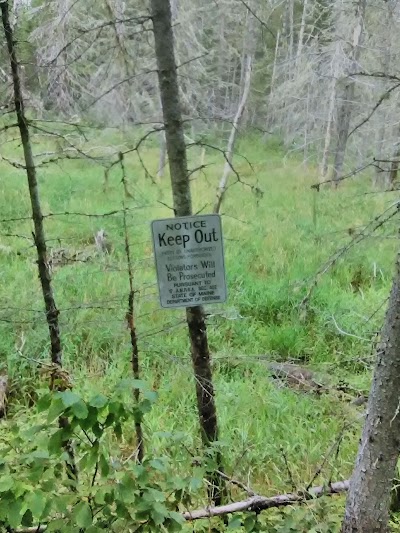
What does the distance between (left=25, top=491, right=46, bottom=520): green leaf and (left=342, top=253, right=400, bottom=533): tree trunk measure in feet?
4.34

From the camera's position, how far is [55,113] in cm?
408

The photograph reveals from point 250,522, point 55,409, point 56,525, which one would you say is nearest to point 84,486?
point 56,525

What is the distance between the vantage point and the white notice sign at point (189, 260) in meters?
2.40

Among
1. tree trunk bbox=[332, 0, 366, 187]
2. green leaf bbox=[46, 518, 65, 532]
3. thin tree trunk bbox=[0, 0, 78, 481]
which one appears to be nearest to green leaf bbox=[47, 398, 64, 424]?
green leaf bbox=[46, 518, 65, 532]

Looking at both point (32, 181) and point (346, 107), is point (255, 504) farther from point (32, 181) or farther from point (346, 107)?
point (346, 107)

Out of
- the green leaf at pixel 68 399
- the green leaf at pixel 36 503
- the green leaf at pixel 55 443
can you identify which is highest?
the green leaf at pixel 68 399

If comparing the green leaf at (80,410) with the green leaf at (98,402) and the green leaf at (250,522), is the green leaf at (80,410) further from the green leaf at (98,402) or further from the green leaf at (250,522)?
the green leaf at (250,522)

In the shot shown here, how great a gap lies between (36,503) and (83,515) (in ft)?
0.49

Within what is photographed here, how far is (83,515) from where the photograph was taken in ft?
4.97

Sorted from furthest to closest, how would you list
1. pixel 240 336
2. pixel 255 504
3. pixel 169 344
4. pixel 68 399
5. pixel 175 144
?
pixel 240 336 < pixel 169 344 < pixel 175 144 < pixel 255 504 < pixel 68 399

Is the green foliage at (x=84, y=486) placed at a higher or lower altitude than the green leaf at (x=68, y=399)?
lower

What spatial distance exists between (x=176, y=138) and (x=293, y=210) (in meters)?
7.60

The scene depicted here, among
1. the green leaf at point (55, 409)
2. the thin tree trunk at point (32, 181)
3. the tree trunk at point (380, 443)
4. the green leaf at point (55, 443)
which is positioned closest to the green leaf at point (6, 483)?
the green leaf at point (55, 443)

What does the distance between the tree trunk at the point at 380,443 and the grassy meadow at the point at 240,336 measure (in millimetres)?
151
